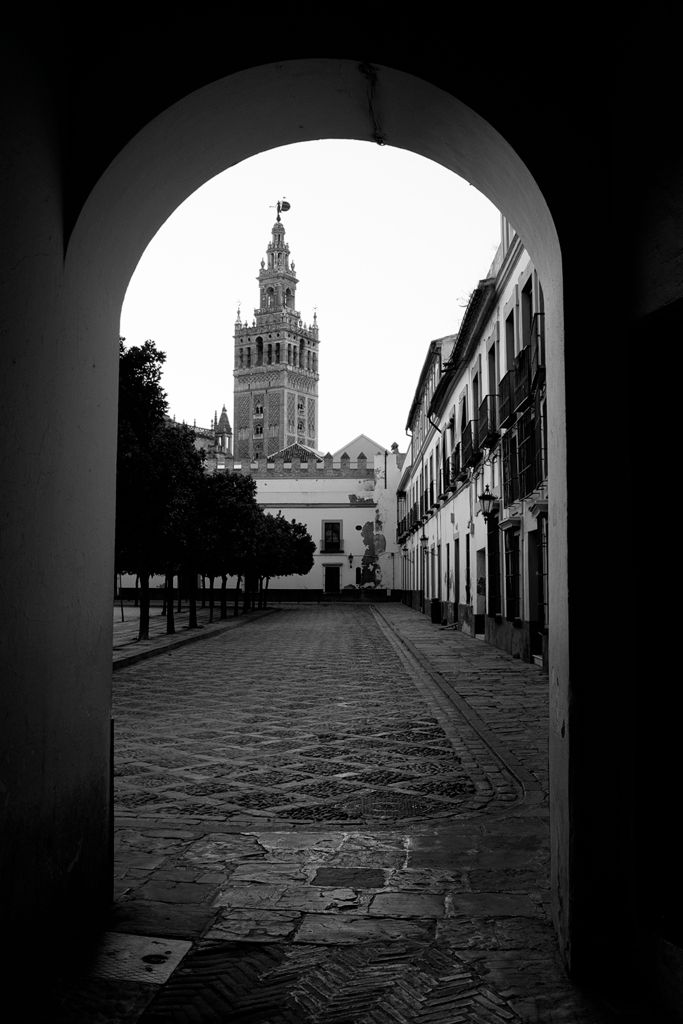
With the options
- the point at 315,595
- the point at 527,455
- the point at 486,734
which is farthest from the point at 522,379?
the point at 315,595

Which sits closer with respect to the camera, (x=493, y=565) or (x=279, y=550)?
(x=493, y=565)

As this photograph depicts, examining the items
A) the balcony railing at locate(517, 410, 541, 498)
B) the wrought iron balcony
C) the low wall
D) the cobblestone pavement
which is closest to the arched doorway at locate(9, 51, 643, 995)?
the cobblestone pavement

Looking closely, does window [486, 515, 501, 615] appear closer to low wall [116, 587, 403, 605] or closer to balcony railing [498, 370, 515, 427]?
balcony railing [498, 370, 515, 427]

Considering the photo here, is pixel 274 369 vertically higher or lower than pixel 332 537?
higher

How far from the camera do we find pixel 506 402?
603 inches

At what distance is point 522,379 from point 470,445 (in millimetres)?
5938

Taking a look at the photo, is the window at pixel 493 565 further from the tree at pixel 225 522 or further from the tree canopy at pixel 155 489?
the tree at pixel 225 522

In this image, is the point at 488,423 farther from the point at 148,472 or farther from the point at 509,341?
the point at 148,472

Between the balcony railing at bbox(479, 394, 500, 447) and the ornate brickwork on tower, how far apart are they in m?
94.8

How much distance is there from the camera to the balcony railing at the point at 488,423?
54.6ft

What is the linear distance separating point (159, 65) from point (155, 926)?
125 inches

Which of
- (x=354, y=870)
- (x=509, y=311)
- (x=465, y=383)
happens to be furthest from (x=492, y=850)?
(x=465, y=383)

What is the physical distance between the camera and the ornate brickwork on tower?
114m

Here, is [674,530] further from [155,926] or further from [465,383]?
[465,383]
